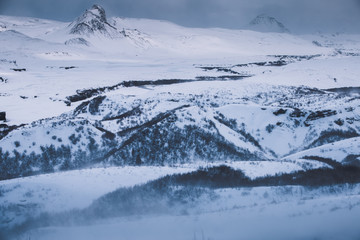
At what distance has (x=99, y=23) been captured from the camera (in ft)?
552

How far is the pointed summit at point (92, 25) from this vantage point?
158375 millimetres

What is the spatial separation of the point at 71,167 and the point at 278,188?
35.5 ft

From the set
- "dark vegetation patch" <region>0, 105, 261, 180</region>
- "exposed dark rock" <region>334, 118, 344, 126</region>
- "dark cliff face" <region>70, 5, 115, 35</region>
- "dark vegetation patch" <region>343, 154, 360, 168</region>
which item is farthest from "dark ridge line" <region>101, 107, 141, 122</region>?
"dark cliff face" <region>70, 5, 115, 35</region>

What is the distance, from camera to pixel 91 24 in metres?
164

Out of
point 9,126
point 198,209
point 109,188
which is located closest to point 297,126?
point 198,209

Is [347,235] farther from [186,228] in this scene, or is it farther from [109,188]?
[109,188]

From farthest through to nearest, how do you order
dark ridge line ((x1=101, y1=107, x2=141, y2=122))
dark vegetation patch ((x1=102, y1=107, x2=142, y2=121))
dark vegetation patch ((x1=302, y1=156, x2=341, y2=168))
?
dark ridge line ((x1=101, y1=107, x2=141, y2=122)), dark vegetation patch ((x1=102, y1=107, x2=142, y2=121)), dark vegetation patch ((x1=302, y1=156, x2=341, y2=168))

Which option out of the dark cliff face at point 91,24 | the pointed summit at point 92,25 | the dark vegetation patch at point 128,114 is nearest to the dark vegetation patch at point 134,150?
the dark vegetation patch at point 128,114

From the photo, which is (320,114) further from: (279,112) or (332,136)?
(279,112)

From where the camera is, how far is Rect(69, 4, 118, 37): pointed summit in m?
158

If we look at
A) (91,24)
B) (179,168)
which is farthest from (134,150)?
(91,24)

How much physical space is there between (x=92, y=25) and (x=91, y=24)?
40.9 inches

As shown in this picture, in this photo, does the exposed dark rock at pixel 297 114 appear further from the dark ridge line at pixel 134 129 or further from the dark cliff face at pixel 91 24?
the dark cliff face at pixel 91 24

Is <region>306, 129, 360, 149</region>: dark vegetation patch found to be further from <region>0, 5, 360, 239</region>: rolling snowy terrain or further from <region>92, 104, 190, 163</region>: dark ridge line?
<region>92, 104, 190, 163</region>: dark ridge line
